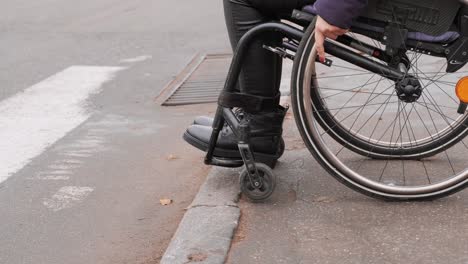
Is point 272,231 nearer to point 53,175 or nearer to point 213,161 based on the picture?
point 213,161

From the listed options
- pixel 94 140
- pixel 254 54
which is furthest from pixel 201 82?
pixel 254 54

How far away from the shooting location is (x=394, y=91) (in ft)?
11.5

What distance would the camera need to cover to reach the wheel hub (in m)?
3.20

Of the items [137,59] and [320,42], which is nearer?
[320,42]

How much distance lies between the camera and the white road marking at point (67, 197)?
3.97 meters

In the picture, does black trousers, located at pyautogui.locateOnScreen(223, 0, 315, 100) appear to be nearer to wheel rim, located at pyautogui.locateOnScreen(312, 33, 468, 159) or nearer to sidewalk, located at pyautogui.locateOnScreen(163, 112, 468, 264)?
wheel rim, located at pyautogui.locateOnScreen(312, 33, 468, 159)

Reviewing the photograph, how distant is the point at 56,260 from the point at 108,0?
10.1 metres

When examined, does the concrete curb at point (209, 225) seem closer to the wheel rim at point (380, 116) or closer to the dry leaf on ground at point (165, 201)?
the dry leaf on ground at point (165, 201)

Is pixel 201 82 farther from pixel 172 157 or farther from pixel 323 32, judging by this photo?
pixel 323 32

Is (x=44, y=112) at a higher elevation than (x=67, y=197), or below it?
below

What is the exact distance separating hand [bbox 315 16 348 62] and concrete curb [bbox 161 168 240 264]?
870 millimetres

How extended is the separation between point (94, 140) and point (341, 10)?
2711 mm

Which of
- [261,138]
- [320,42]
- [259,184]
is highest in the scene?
[320,42]

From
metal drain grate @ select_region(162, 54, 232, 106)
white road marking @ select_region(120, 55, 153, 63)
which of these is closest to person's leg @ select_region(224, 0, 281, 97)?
metal drain grate @ select_region(162, 54, 232, 106)
